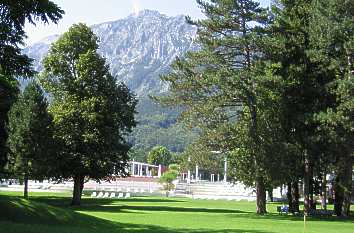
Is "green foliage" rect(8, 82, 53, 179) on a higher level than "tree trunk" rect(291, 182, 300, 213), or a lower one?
higher

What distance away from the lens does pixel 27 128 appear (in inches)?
2013

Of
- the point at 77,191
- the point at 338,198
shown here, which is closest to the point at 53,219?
the point at 77,191

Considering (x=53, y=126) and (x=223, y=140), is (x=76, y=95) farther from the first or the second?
(x=223, y=140)

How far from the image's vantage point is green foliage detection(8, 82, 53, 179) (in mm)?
50656

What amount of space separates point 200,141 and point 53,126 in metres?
12.8

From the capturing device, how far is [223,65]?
37.7 meters

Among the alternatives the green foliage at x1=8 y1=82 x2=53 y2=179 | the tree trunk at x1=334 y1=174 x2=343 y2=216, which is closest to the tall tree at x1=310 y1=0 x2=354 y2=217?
the tree trunk at x1=334 y1=174 x2=343 y2=216

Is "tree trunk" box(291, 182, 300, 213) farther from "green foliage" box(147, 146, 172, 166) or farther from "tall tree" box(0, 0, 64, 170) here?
"green foliage" box(147, 146, 172, 166)

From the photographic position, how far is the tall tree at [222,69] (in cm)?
3638

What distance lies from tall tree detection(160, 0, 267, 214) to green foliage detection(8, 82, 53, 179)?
16.9 metres

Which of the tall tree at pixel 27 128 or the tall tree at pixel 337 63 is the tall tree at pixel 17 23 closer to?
the tall tree at pixel 337 63

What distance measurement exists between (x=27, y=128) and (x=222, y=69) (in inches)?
913

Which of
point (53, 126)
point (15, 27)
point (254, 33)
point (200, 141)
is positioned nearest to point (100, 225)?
point (15, 27)

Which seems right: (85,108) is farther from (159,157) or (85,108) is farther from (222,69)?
(159,157)
